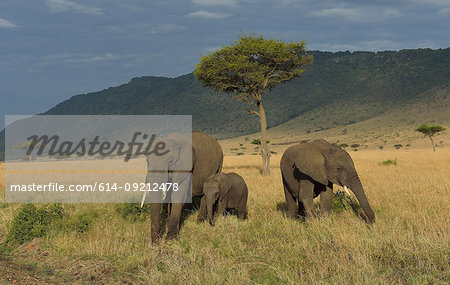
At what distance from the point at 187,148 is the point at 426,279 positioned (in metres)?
5.48

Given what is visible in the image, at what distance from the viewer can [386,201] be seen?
12297 mm

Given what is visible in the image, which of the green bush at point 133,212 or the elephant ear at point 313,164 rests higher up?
the elephant ear at point 313,164

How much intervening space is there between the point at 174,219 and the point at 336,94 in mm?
126517

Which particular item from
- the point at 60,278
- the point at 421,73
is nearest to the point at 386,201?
the point at 60,278

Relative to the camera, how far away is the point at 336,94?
12875 centimetres

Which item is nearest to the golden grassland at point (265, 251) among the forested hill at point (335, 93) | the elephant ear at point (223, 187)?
the elephant ear at point (223, 187)

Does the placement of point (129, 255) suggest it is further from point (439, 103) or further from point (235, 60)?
point (439, 103)

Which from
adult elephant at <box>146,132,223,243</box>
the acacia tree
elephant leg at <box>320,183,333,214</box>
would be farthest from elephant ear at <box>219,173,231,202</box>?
the acacia tree

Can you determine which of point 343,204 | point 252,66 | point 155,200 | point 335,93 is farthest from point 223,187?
point 335,93

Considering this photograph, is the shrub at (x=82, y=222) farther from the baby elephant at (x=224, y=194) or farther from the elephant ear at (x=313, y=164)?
the elephant ear at (x=313, y=164)

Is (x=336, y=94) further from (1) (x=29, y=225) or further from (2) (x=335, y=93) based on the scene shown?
(1) (x=29, y=225)

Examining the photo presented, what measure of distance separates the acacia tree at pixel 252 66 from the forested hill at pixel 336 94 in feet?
266

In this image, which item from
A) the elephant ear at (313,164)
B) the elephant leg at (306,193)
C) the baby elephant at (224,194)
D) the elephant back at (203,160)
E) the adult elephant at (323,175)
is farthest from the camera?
the elephant back at (203,160)

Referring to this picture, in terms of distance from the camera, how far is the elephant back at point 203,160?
34.9ft
